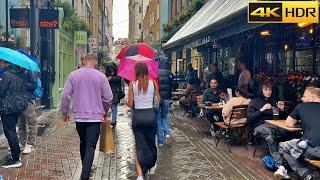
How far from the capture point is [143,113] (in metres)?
6.53

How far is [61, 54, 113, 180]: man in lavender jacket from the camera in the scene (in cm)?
639

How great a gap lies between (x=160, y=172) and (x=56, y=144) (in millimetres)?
3132

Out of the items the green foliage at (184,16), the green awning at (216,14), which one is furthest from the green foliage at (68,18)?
the green foliage at (184,16)

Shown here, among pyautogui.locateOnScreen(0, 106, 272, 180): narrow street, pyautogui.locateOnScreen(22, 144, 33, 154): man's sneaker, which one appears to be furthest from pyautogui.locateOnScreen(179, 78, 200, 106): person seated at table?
pyautogui.locateOnScreen(22, 144, 33, 154): man's sneaker

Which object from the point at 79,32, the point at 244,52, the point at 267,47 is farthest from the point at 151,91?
the point at 79,32

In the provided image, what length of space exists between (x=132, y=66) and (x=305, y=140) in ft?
10.4

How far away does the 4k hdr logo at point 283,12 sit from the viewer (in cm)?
751

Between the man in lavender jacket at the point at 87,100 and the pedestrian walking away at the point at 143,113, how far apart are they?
40 cm

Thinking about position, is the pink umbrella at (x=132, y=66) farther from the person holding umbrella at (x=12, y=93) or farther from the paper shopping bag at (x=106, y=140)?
the person holding umbrella at (x=12, y=93)

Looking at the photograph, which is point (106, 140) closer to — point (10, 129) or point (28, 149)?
point (10, 129)

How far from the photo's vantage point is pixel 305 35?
1092cm

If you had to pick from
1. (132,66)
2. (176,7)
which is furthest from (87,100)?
(176,7)

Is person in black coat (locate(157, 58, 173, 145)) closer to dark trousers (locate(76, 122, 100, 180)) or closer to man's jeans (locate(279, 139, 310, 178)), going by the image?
dark trousers (locate(76, 122, 100, 180))

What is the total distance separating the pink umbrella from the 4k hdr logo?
5.73ft
